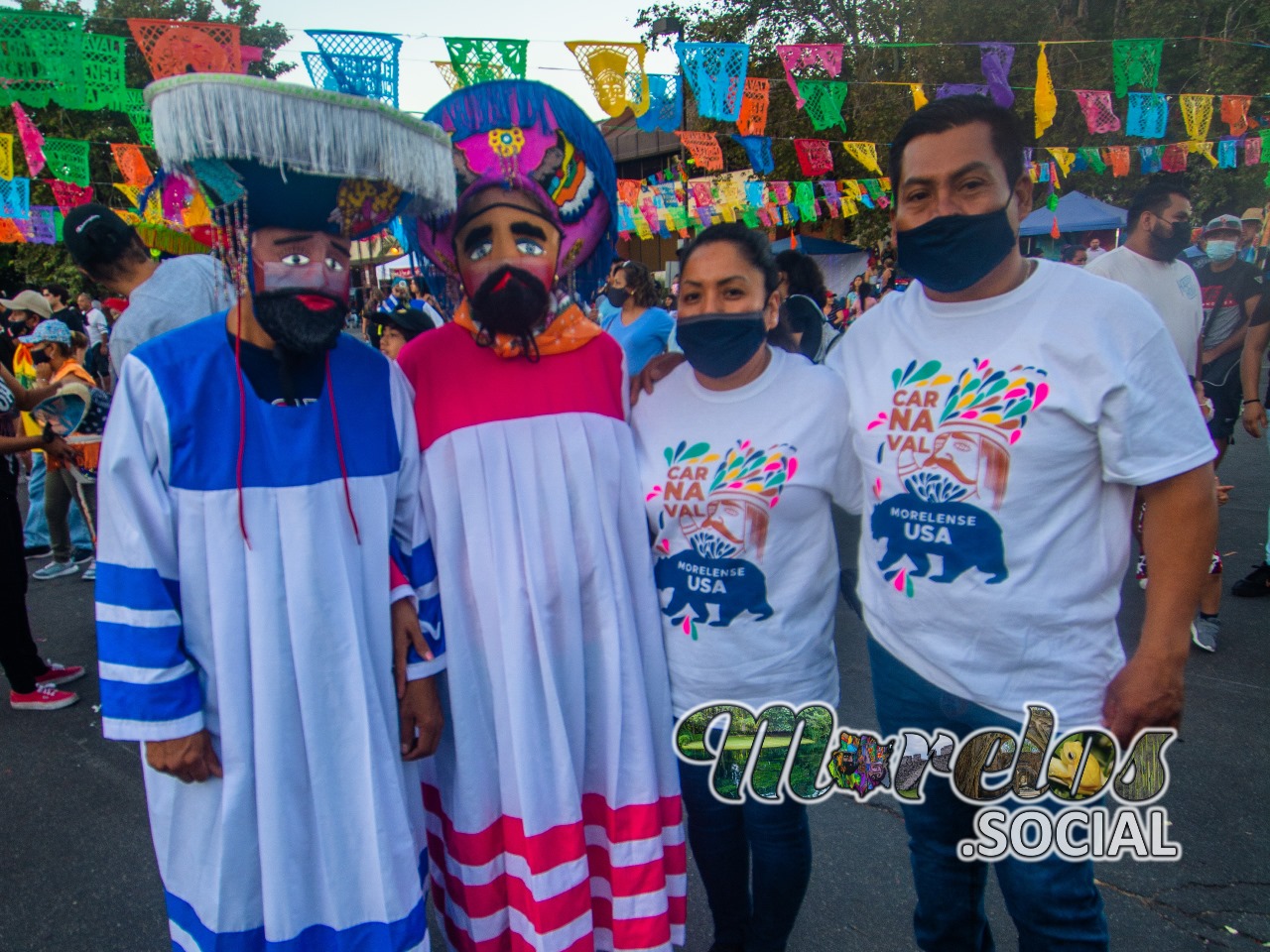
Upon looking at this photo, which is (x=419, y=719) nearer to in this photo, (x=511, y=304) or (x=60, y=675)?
(x=511, y=304)

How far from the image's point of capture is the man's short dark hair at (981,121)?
155 cm

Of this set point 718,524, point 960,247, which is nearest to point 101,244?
point 718,524

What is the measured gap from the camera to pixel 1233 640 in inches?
157

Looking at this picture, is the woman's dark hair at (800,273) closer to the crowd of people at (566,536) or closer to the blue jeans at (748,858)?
the crowd of people at (566,536)

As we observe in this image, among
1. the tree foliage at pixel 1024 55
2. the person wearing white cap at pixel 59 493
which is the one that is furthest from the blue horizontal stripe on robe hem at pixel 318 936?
the tree foliage at pixel 1024 55

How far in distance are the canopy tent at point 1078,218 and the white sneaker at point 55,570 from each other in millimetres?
15063

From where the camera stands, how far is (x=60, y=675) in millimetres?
4031

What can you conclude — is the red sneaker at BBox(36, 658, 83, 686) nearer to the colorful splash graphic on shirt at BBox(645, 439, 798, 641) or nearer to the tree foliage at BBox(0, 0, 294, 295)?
the colorful splash graphic on shirt at BBox(645, 439, 798, 641)

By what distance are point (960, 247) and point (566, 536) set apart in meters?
1.02

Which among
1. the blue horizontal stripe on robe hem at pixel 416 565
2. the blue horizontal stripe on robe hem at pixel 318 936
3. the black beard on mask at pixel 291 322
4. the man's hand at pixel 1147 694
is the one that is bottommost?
the blue horizontal stripe on robe hem at pixel 318 936

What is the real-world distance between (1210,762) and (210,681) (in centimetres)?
329

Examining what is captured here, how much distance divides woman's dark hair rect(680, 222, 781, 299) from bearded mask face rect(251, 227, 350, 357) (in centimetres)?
84

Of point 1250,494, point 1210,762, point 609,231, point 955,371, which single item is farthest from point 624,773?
point 1250,494

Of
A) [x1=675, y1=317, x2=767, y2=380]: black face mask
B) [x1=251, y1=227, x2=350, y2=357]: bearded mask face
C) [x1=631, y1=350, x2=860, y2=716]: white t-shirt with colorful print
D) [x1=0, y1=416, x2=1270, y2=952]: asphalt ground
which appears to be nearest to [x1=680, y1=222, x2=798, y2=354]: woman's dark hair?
[x1=675, y1=317, x2=767, y2=380]: black face mask
